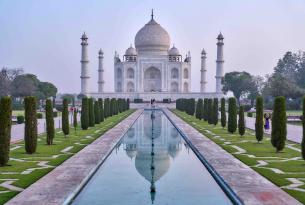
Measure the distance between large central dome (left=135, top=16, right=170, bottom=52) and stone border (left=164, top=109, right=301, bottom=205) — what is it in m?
45.5

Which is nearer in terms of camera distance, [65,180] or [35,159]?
[65,180]

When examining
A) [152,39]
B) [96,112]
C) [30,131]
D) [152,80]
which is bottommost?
[30,131]

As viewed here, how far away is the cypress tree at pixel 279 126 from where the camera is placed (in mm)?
11031

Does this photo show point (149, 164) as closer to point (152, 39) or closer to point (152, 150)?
point (152, 150)

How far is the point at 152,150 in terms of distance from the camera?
11922 mm

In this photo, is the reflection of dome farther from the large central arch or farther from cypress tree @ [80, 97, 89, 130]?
the large central arch

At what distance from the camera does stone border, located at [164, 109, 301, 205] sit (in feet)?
20.6

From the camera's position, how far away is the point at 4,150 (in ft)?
29.1

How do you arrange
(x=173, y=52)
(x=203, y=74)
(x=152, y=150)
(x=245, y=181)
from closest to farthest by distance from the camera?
(x=245, y=181) → (x=152, y=150) → (x=203, y=74) → (x=173, y=52)

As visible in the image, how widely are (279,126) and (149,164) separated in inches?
135

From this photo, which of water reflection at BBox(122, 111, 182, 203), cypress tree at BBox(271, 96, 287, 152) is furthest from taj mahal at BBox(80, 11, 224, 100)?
cypress tree at BBox(271, 96, 287, 152)

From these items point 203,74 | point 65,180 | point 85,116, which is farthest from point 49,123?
point 203,74

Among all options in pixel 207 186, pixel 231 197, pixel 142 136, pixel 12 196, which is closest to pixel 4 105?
pixel 12 196

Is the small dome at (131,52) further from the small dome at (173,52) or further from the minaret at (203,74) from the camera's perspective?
the minaret at (203,74)
